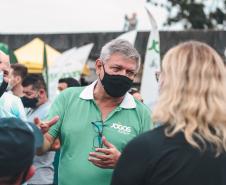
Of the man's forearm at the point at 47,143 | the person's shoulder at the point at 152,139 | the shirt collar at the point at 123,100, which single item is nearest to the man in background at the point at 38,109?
the shirt collar at the point at 123,100

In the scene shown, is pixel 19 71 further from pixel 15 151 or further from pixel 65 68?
pixel 15 151

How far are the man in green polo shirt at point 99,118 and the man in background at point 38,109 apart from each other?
2034 mm

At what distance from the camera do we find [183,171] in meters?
2.81

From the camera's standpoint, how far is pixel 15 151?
2633mm

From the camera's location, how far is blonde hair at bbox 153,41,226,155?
284cm

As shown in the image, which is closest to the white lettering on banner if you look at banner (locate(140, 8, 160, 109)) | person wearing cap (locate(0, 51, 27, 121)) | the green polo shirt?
the green polo shirt

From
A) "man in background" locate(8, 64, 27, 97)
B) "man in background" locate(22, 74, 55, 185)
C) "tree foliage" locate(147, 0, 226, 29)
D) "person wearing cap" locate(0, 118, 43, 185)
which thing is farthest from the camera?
"tree foliage" locate(147, 0, 226, 29)

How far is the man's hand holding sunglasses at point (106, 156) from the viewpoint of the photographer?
3.76 meters

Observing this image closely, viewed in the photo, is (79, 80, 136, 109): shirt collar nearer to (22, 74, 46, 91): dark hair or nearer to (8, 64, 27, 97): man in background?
(22, 74, 46, 91): dark hair

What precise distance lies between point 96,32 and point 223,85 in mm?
15922

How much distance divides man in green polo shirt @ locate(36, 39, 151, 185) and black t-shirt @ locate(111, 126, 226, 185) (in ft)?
3.75

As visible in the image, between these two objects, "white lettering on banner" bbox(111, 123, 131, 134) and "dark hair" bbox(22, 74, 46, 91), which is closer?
"white lettering on banner" bbox(111, 123, 131, 134)

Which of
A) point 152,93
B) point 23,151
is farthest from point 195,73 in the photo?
point 152,93

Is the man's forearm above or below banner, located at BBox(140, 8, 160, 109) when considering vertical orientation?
above
